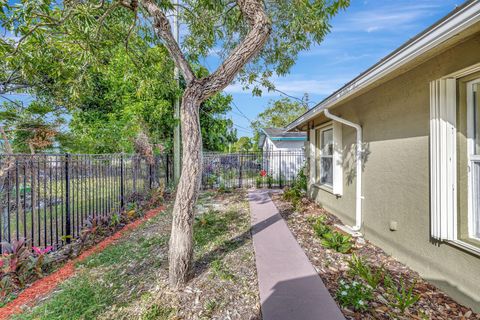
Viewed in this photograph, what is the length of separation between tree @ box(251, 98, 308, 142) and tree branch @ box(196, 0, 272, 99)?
28.3 m

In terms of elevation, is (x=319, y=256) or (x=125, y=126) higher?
(x=125, y=126)

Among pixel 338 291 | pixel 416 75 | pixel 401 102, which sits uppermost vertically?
pixel 416 75

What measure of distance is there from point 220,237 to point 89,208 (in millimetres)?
2883

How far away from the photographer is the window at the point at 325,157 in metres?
6.25

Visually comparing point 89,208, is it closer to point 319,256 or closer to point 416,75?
point 319,256

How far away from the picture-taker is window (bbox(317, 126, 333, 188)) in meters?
6.25

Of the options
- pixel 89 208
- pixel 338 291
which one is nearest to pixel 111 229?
pixel 89 208

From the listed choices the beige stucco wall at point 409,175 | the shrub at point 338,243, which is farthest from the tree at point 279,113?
the shrub at point 338,243

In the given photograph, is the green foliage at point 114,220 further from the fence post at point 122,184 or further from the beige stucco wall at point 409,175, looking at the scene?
the beige stucco wall at point 409,175

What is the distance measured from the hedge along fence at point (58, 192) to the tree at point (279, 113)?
26439mm

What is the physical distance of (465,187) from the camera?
2.52 metres

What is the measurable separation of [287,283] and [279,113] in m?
31.4

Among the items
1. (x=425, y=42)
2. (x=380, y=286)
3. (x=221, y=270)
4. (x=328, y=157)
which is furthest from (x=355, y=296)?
(x=328, y=157)

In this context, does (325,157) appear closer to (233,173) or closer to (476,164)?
(476,164)
